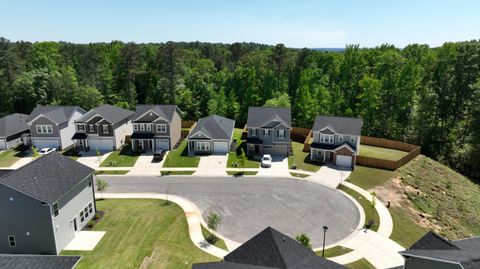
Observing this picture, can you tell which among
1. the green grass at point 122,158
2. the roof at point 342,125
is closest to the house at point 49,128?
the green grass at point 122,158

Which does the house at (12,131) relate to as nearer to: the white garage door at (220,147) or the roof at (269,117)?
the white garage door at (220,147)

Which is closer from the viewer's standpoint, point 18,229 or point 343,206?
point 18,229

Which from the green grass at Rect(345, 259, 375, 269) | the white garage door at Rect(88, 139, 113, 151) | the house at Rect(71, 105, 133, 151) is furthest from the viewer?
the white garage door at Rect(88, 139, 113, 151)

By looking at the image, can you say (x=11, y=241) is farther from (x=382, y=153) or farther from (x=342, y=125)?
(x=382, y=153)

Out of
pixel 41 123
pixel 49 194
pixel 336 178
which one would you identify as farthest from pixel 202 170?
pixel 41 123

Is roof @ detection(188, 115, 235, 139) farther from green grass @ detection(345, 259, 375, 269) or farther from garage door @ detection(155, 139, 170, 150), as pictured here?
green grass @ detection(345, 259, 375, 269)

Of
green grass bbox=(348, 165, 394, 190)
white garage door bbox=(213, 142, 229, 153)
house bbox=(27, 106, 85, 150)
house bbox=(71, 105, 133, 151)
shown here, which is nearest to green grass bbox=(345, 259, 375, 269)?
green grass bbox=(348, 165, 394, 190)

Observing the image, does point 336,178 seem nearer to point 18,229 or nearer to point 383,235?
point 383,235
